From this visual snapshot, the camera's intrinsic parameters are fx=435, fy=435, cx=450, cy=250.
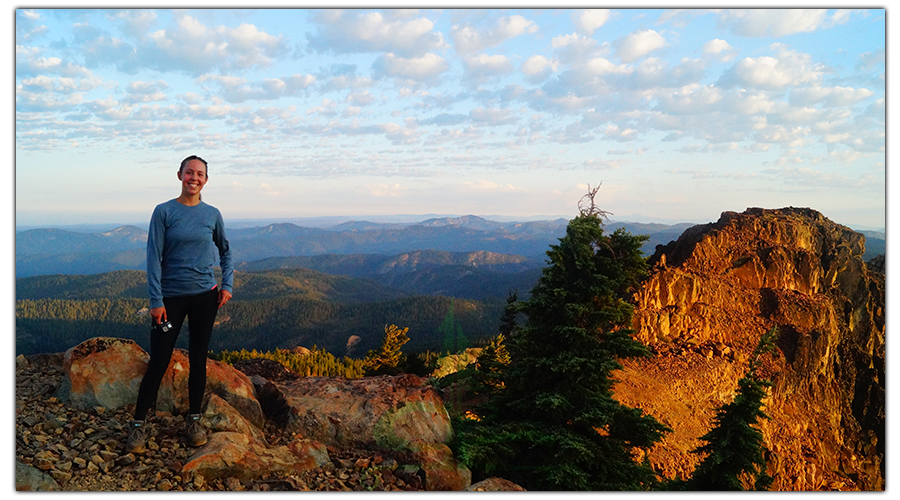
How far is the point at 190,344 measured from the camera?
5504mm

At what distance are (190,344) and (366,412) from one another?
277 cm

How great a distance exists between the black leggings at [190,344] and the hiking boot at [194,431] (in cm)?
10

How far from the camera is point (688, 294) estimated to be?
44.3ft

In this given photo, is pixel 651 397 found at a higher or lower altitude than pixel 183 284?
lower

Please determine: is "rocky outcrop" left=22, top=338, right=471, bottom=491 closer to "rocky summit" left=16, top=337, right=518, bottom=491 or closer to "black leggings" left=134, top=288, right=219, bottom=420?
"rocky summit" left=16, top=337, right=518, bottom=491

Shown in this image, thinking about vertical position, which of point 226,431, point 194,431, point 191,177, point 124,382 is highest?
point 191,177

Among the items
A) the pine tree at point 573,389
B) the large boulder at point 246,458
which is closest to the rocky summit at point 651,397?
the large boulder at point 246,458

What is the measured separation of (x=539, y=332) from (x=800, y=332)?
1041cm

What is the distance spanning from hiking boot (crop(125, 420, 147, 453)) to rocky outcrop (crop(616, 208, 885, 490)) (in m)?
10.1

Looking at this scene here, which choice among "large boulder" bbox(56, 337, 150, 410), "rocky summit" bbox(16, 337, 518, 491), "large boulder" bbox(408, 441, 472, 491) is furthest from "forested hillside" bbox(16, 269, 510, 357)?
"large boulder" bbox(56, 337, 150, 410)

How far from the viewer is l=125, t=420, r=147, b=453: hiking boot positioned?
5027mm

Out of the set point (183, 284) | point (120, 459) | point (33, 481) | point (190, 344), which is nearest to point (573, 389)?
point (190, 344)

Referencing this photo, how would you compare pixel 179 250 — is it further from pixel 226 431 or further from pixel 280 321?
pixel 280 321

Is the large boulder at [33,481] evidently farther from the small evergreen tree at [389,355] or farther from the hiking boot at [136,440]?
the small evergreen tree at [389,355]
